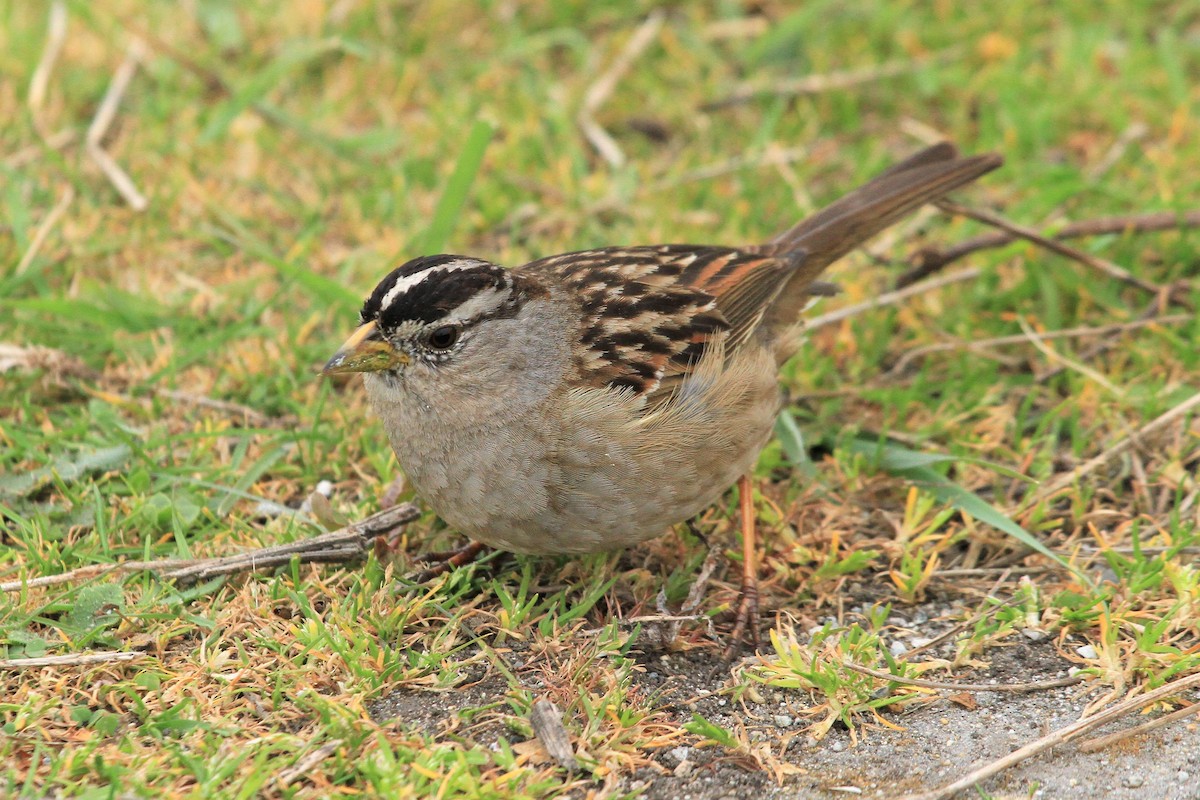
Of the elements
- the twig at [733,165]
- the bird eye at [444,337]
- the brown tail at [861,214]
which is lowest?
the twig at [733,165]

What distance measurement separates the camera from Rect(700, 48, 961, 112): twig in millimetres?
6418

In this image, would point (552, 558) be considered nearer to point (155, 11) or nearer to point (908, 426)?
point (908, 426)

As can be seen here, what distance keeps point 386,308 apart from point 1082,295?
2.81 meters

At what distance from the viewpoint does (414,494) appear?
4.04m

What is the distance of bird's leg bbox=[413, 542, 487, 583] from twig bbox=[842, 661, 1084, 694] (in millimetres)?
1137

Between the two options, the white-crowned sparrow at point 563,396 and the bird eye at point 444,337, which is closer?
the white-crowned sparrow at point 563,396

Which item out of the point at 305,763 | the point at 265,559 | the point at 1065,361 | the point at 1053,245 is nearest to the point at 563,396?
the point at 265,559

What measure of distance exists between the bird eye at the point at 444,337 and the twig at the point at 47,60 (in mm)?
2981

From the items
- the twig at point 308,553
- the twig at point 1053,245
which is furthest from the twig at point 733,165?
the twig at point 308,553

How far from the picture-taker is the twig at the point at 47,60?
592 centimetres

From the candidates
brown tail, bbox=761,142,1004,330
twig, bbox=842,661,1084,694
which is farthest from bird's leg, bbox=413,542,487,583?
brown tail, bbox=761,142,1004,330

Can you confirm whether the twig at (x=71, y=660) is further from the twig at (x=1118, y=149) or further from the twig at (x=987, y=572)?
the twig at (x=1118, y=149)

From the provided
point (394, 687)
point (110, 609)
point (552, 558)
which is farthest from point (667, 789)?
point (110, 609)

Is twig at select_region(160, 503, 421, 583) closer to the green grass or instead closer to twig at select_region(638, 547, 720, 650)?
the green grass
